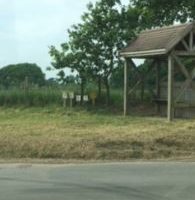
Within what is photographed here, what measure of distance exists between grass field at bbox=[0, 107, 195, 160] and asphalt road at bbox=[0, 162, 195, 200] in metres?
1.54

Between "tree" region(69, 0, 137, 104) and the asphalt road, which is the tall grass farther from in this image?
the asphalt road

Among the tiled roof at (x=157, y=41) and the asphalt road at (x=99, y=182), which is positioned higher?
the tiled roof at (x=157, y=41)

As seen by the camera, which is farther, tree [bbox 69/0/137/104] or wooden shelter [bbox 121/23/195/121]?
tree [bbox 69/0/137/104]

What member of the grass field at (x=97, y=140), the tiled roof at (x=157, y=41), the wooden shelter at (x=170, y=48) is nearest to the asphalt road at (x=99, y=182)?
the grass field at (x=97, y=140)

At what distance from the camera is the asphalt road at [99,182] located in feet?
37.4

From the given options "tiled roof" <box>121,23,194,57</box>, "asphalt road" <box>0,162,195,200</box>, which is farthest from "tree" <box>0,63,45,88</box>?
"asphalt road" <box>0,162,195,200</box>

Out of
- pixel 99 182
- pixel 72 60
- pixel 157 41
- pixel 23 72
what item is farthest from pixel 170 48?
pixel 23 72

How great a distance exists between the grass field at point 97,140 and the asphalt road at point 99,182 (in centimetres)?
154

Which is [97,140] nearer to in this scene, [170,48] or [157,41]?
[170,48]

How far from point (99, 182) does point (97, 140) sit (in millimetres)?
5108

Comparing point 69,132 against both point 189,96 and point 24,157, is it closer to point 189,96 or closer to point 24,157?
point 24,157

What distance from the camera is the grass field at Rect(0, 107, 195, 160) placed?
1698cm

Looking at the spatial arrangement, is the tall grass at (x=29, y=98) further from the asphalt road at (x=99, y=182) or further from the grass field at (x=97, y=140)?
the asphalt road at (x=99, y=182)

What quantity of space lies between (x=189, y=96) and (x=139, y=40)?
3.59 m
